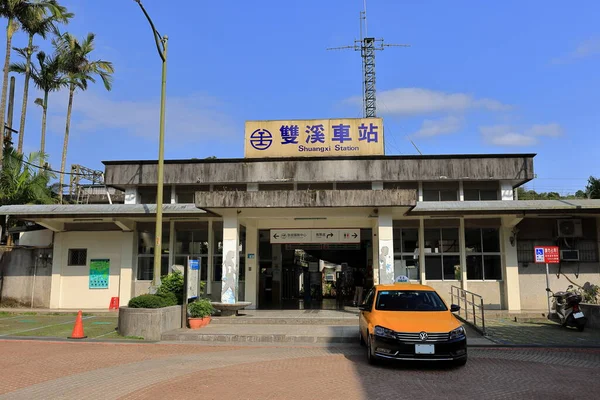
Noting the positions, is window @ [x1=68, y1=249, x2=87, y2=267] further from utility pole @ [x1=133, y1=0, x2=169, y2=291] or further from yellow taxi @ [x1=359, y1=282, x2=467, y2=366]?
yellow taxi @ [x1=359, y1=282, x2=467, y2=366]

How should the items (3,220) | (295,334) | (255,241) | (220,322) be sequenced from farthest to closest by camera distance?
(3,220) → (255,241) → (220,322) → (295,334)

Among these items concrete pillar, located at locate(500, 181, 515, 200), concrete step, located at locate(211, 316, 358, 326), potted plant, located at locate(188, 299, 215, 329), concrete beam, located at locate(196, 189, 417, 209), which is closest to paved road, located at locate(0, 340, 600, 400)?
potted plant, located at locate(188, 299, 215, 329)

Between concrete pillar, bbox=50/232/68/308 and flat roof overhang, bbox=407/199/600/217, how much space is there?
14.8 meters

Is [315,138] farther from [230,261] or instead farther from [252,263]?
[230,261]

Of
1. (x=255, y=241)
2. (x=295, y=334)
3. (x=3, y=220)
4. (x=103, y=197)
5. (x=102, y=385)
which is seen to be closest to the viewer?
(x=102, y=385)

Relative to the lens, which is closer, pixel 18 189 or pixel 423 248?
pixel 423 248

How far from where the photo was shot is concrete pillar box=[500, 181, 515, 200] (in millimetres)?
20562

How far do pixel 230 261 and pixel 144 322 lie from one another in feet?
14.2

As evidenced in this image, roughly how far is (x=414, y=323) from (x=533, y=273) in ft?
39.7

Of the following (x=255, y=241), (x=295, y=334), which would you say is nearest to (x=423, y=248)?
(x=255, y=241)

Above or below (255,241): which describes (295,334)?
below

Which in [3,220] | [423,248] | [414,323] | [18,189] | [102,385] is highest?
[18,189]

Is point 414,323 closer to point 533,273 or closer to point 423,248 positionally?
point 423,248

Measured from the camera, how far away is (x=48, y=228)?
67.6 ft
